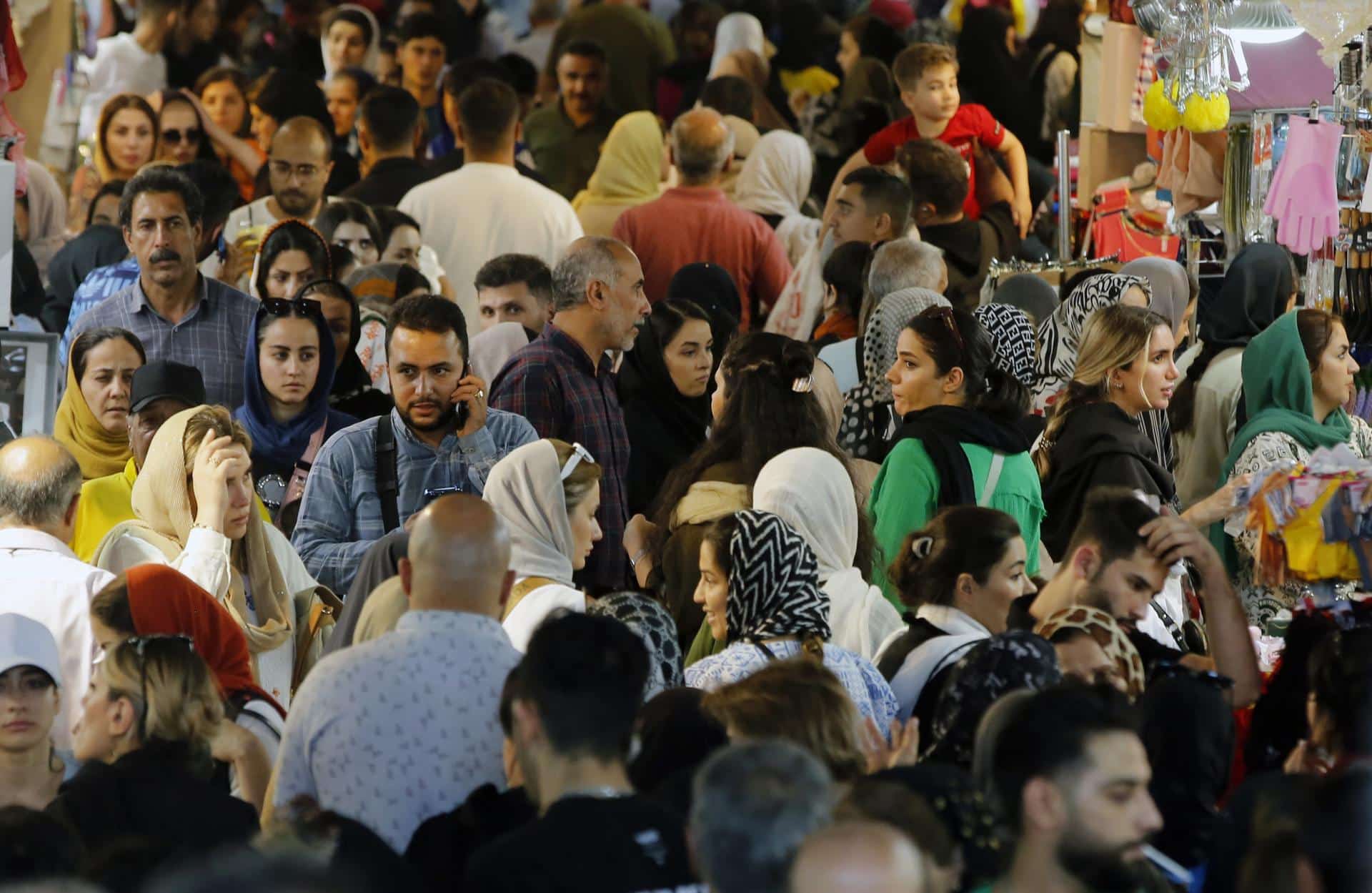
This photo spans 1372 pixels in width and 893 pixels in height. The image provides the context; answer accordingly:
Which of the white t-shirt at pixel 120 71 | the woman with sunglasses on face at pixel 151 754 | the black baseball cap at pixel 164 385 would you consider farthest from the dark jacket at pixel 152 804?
the white t-shirt at pixel 120 71

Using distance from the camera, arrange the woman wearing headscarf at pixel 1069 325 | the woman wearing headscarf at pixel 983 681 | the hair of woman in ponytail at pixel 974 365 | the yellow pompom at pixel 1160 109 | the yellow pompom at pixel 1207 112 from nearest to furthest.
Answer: the woman wearing headscarf at pixel 983 681
the hair of woman in ponytail at pixel 974 365
the woman wearing headscarf at pixel 1069 325
the yellow pompom at pixel 1207 112
the yellow pompom at pixel 1160 109

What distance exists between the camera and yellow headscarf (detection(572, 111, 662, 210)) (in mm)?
8562

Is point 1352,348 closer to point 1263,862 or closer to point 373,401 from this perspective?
point 373,401

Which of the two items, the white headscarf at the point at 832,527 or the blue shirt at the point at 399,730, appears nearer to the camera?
the blue shirt at the point at 399,730

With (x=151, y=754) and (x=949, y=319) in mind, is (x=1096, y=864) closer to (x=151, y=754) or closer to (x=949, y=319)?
(x=151, y=754)

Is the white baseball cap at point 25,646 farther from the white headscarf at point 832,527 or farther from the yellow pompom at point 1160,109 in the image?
the yellow pompom at point 1160,109

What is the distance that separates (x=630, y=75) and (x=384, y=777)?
768 cm

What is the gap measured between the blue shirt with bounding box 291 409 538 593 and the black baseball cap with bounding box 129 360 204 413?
14.4 inches

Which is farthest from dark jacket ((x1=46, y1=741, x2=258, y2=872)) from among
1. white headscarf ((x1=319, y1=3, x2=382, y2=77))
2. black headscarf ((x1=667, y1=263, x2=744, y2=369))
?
white headscarf ((x1=319, y1=3, x2=382, y2=77))

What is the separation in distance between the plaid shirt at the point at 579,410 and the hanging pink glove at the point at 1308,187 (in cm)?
199

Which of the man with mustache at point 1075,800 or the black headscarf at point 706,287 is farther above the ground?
the black headscarf at point 706,287

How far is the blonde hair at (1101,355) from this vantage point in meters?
5.50

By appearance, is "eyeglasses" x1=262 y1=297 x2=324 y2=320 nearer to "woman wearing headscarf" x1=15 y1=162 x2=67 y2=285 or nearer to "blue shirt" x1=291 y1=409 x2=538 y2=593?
"blue shirt" x1=291 y1=409 x2=538 y2=593

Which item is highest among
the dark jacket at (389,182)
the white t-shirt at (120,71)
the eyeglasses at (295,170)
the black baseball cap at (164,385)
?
the white t-shirt at (120,71)
